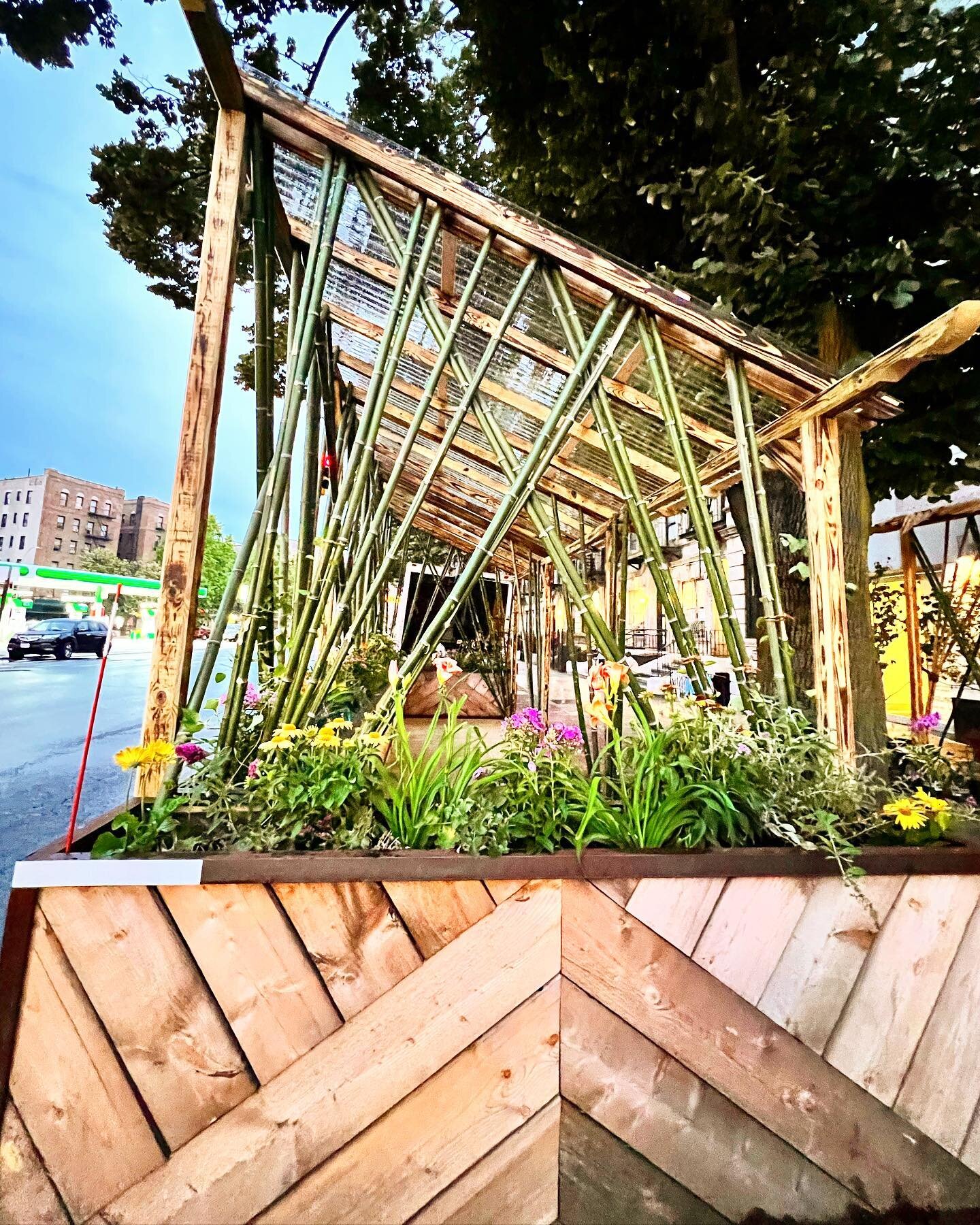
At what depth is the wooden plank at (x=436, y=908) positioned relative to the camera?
1178 mm

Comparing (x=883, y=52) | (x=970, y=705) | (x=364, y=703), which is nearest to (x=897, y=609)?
(x=970, y=705)

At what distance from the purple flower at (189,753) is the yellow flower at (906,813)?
1.72 meters

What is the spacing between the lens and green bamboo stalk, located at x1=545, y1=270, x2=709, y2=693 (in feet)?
5.94

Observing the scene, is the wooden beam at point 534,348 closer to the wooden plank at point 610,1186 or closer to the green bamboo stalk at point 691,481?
the green bamboo stalk at point 691,481

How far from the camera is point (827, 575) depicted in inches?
→ 74.6

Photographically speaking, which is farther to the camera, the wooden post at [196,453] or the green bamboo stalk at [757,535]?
the green bamboo stalk at [757,535]

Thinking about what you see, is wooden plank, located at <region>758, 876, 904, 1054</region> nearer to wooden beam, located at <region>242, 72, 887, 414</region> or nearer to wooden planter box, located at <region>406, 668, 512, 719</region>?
wooden beam, located at <region>242, 72, 887, 414</region>

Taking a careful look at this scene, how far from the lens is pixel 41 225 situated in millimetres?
100000

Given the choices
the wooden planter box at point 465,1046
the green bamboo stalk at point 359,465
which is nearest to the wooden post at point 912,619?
the wooden planter box at point 465,1046

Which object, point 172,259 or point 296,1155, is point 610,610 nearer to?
point 296,1155

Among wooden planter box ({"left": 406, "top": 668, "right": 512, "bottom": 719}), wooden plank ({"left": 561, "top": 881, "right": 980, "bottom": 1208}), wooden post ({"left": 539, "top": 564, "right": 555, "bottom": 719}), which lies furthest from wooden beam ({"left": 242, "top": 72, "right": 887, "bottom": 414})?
wooden planter box ({"left": 406, "top": 668, "right": 512, "bottom": 719})

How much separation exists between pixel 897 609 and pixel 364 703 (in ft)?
16.4

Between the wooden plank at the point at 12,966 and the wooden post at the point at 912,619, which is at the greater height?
the wooden post at the point at 912,619

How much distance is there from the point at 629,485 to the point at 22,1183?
2.08 m
